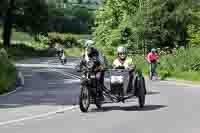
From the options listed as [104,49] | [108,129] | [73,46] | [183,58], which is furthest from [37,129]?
[73,46]

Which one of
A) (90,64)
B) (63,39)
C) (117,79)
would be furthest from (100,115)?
(63,39)

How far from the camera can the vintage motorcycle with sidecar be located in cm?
1669

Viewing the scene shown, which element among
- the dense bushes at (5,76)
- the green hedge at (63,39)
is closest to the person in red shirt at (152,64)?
the dense bushes at (5,76)

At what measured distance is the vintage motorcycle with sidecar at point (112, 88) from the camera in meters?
16.7

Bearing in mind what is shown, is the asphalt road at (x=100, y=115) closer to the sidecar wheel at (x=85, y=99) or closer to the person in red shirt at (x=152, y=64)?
the sidecar wheel at (x=85, y=99)

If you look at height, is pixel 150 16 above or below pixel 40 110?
above

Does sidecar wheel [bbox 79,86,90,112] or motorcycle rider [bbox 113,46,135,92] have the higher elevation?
motorcycle rider [bbox 113,46,135,92]

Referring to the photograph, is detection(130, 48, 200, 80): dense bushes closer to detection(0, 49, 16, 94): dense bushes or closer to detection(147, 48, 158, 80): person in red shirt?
detection(147, 48, 158, 80): person in red shirt

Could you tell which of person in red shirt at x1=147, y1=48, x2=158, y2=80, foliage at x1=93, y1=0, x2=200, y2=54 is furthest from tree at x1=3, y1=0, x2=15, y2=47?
person in red shirt at x1=147, y1=48, x2=158, y2=80

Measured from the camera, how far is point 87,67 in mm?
16828

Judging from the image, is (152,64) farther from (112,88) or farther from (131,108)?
(112,88)

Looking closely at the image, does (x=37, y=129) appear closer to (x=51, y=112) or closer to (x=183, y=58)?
(x=51, y=112)

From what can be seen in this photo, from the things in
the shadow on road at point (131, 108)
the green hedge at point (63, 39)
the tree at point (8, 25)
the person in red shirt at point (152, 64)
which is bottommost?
the shadow on road at point (131, 108)

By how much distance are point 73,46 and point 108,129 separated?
87427mm
